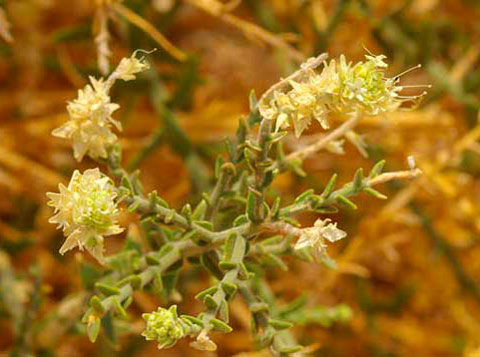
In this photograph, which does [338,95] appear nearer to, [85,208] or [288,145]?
[85,208]

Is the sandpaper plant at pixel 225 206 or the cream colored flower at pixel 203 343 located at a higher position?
the sandpaper plant at pixel 225 206

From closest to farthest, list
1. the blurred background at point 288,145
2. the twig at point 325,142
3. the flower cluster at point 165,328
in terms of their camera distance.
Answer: the flower cluster at point 165,328, the twig at point 325,142, the blurred background at point 288,145

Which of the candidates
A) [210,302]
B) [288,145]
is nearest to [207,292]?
[210,302]

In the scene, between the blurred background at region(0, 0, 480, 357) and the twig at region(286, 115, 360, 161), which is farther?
the blurred background at region(0, 0, 480, 357)

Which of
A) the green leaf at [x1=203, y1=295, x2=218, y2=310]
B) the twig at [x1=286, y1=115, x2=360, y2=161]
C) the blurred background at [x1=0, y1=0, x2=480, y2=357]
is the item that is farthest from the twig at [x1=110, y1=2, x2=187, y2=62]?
the green leaf at [x1=203, y1=295, x2=218, y2=310]

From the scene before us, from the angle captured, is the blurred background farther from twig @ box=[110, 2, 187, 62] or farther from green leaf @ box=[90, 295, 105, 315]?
green leaf @ box=[90, 295, 105, 315]

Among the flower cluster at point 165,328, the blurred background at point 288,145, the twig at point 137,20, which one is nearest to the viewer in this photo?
the flower cluster at point 165,328

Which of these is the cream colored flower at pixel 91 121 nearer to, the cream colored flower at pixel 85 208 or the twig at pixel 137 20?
the cream colored flower at pixel 85 208

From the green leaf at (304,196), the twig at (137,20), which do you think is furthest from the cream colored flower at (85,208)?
the twig at (137,20)
